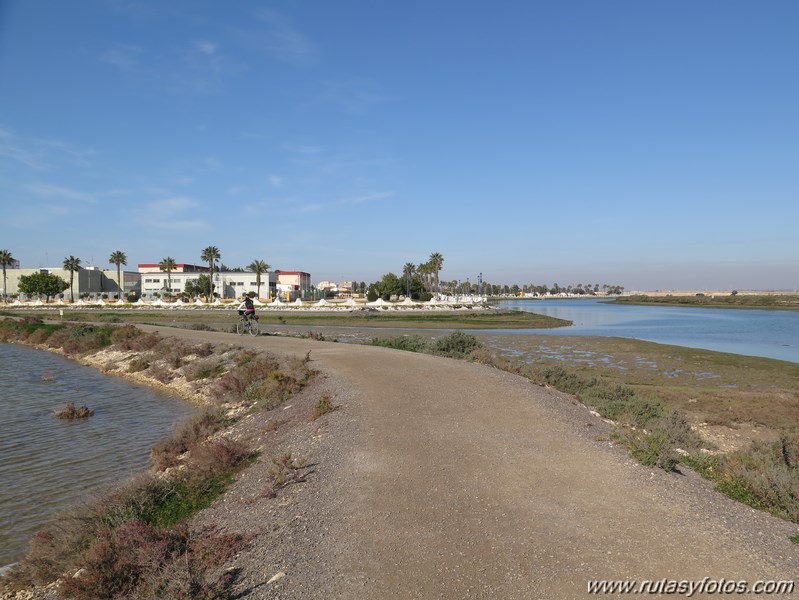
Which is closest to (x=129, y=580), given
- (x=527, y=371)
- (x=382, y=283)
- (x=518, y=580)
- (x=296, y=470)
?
(x=296, y=470)

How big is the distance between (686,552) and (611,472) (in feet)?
8.31

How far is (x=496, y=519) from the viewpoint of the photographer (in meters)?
6.68

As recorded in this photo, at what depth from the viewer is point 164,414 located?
1825cm

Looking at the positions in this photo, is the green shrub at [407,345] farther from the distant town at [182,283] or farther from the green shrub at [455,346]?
the distant town at [182,283]

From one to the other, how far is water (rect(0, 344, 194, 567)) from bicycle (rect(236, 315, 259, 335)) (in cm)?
793

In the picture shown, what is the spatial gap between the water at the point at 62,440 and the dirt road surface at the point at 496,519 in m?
5.05

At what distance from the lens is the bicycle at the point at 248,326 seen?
31.8 metres

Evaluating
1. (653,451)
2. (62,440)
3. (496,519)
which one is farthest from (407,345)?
(496,519)

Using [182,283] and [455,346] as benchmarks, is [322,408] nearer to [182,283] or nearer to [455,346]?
[455,346]

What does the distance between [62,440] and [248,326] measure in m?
17.4

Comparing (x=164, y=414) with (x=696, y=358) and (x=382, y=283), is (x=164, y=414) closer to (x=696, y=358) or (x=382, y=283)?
(x=696, y=358)

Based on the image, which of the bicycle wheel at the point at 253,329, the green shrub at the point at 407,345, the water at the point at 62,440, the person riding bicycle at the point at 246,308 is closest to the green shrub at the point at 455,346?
the green shrub at the point at 407,345

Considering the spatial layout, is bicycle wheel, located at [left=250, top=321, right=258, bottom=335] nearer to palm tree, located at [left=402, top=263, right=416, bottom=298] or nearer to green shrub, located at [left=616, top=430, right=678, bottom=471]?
green shrub, located at [left=616, top=430, right=678, bottom=471]

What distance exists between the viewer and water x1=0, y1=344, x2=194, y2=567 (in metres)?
10.1
